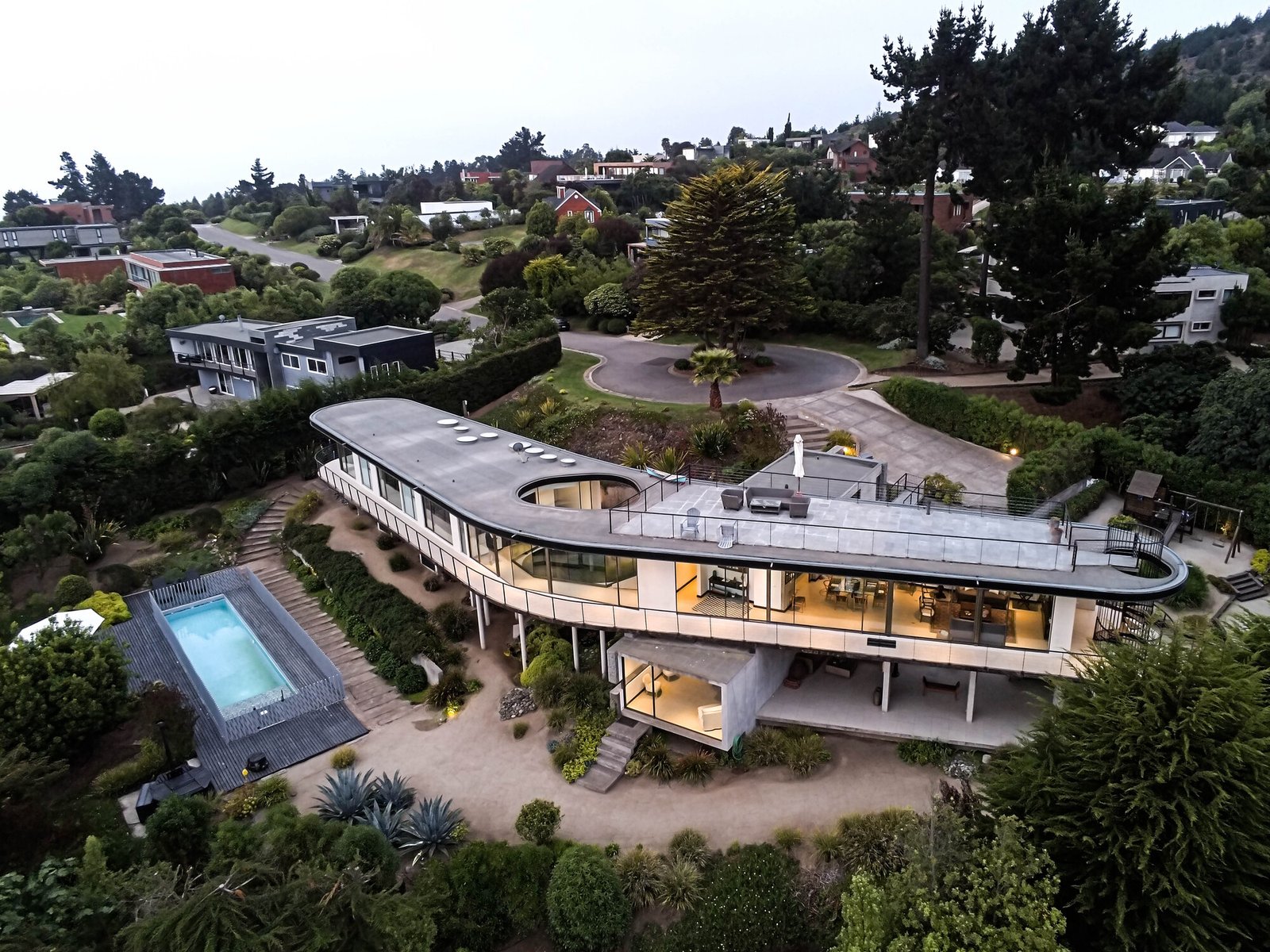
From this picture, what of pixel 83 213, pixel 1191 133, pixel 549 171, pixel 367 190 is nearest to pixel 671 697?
pixel 549 171

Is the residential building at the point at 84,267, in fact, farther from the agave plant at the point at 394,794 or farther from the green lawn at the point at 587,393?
the agave plant at the point at 394,794

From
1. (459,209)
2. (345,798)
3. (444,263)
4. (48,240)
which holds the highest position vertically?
(459,209)

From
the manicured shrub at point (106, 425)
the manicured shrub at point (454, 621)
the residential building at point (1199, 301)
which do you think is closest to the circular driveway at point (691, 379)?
the residential building at point (1199, 301)

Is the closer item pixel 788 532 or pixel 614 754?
pixel 614 754

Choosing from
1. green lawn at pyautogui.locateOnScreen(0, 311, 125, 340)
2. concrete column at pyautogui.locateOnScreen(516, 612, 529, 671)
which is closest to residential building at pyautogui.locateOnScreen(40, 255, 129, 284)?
green lawn at pyautogui.locateOnScreen(0, 311, 125, 340)

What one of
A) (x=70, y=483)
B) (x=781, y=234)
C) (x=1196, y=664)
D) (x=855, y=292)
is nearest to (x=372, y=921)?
(x=1196, y=664)

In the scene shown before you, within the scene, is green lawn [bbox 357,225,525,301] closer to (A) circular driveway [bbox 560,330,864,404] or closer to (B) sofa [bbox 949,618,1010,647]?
(A) circular driveway [bbox 560,330,864,404]

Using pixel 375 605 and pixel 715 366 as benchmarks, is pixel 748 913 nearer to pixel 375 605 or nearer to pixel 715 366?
pixel 375 605
